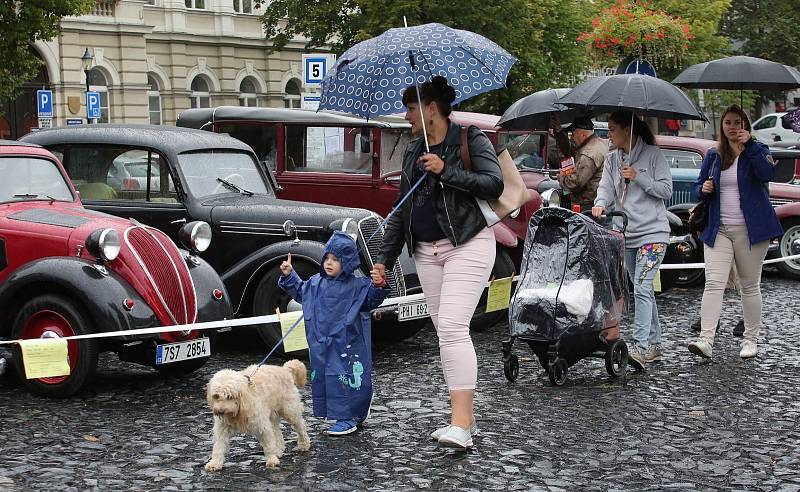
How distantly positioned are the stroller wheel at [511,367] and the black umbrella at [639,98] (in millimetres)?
2022

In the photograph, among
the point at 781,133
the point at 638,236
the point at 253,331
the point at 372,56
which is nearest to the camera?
the point at 372,56

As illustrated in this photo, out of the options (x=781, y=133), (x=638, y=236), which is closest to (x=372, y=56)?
(x=638, y=236)

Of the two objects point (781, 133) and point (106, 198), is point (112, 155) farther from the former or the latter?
point (781, 133)

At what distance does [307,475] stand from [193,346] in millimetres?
2357

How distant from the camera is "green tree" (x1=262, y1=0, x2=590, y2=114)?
28.9 meters

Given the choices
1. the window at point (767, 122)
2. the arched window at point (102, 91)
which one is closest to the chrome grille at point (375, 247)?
the arched window at point (102, 91)

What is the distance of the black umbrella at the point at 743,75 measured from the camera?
9734 millimetres

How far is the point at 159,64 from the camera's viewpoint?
41.5 metres

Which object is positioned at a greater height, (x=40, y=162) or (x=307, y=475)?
(x=40, y=162)

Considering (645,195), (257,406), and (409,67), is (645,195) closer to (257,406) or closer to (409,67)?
(409,67)

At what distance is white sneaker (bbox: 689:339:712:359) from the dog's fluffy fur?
3.66 metres

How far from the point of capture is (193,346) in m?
8.17

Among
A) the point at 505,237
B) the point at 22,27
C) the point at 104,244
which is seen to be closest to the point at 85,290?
the point at 104,244

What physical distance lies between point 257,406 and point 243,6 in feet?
132
